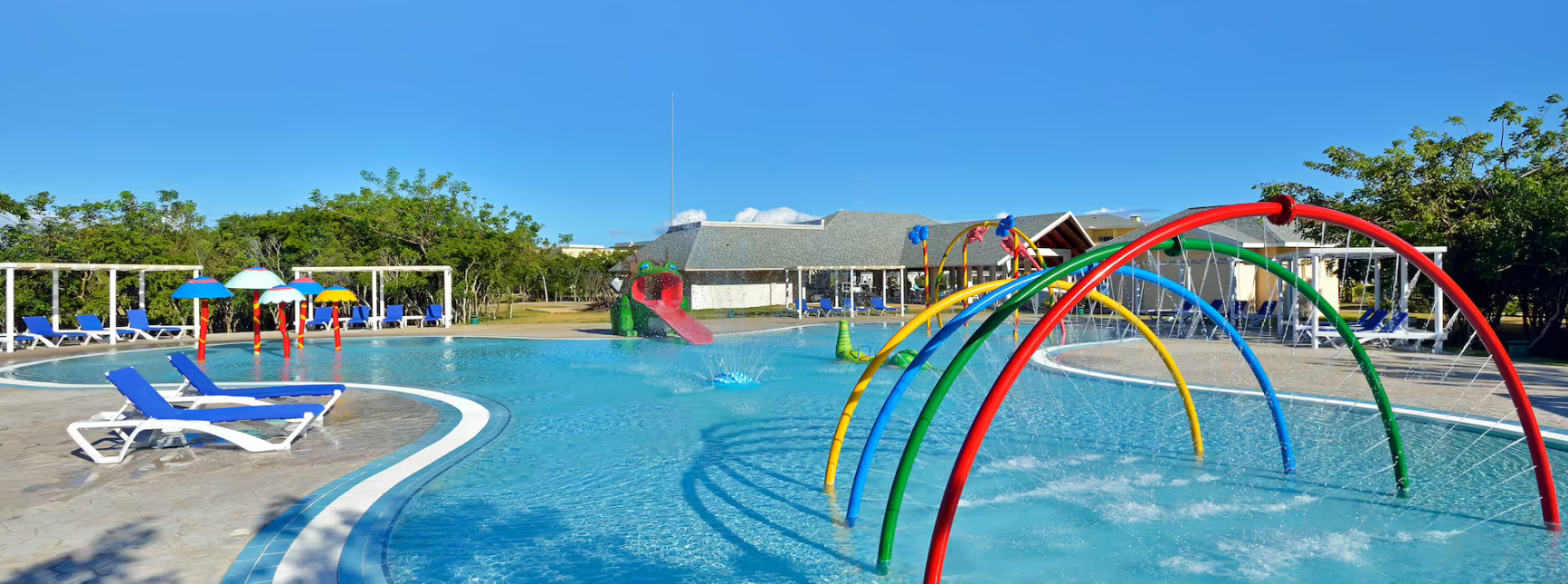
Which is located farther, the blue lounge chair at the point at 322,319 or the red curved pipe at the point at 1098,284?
the blue lounge chair at the point at 322,319

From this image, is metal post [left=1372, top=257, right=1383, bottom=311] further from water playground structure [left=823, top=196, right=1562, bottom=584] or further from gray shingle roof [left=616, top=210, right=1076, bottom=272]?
water playground structure [left=823, top=196, right=1562, bottom=584]

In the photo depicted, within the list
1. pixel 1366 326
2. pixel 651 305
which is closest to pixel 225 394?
pixel 651 305

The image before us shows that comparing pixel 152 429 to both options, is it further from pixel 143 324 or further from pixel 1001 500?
pixel 143 324

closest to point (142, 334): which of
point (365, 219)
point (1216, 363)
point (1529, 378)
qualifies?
point (365, 219)

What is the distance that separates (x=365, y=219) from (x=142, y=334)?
10.3 metres

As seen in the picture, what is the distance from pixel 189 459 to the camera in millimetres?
7832

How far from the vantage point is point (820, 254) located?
134 feet

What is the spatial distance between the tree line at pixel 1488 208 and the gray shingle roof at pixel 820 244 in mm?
13566

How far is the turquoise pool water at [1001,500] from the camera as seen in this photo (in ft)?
17.8

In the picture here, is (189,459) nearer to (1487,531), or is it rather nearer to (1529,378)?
(1487,531)

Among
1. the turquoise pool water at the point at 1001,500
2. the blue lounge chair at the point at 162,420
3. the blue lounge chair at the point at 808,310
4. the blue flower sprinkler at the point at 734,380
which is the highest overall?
the blue lounge chair at the point at 808,310

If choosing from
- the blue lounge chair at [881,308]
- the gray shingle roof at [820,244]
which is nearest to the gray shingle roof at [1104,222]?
the gray shingle roof at [820,244]

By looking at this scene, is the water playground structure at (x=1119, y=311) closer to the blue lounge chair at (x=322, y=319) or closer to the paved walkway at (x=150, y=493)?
the paved walkway at (x=150, y=493)

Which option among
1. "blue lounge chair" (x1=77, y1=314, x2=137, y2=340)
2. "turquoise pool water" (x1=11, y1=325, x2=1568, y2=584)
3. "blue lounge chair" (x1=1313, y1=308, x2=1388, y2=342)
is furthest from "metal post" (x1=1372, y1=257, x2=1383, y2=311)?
"blue lounge chair" (x1=77, y1=314, x2=137, y2=340)
